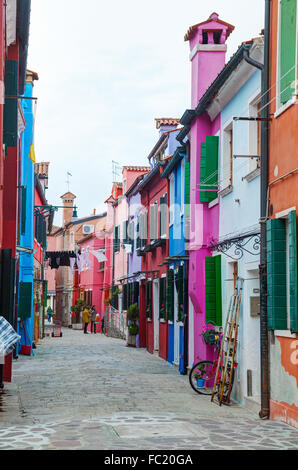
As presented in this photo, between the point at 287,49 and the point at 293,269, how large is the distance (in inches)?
121

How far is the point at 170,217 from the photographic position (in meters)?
20.5

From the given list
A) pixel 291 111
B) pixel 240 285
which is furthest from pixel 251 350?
pixel 291 111

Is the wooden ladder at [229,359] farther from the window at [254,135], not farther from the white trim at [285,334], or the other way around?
the window at [254,135]

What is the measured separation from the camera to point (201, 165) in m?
14.6

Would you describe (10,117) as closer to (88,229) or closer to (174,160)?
(174,160)

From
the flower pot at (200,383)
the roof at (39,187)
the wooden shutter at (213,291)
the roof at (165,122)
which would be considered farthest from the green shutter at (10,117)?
the roof at (165,122)

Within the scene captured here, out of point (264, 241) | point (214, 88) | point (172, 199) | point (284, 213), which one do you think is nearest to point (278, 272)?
point (264, 241)

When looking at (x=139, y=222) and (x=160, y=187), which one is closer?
(x=160, y=187)

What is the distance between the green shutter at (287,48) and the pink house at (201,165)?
4.38m

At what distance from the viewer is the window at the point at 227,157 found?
43.6 feet

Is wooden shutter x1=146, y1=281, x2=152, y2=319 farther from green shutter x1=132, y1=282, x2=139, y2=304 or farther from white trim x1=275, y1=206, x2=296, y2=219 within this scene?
white trim x1=275, y1=206, x2=296, y2=219

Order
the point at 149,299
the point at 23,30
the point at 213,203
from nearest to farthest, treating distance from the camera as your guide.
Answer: the point at 23,30 < the point at 213,203 < the point at 149,299
